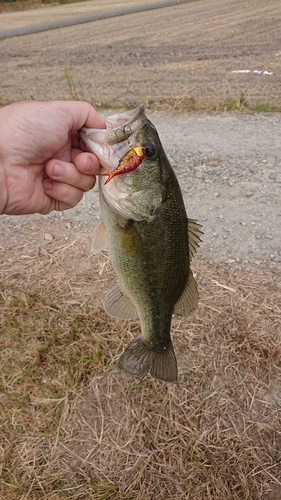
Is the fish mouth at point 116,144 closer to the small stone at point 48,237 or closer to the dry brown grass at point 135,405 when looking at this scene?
the dry brown grass at point 135,405

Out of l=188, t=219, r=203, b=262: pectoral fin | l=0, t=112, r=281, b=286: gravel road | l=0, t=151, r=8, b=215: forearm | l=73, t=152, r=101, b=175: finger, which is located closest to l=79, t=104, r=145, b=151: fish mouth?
l=73, t=152, r=101, b=175: finger

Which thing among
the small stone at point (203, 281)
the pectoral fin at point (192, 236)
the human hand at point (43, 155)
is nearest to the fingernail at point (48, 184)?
the human hand at point (43, 155)

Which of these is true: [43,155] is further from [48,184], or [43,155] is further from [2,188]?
[2,188]

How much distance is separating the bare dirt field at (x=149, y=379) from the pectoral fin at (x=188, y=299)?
36.9 inches

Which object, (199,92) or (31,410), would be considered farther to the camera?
(199,92)

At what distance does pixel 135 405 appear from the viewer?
2809mm

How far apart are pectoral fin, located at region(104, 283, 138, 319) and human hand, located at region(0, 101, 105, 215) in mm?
608

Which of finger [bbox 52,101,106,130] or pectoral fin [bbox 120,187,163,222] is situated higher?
finger [bbox 52,101,106,130]

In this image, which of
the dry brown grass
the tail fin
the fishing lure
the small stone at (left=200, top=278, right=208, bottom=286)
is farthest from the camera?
the small stone at (left=200, top=278, right=208, bottom=286)

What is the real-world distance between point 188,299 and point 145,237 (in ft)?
1.52

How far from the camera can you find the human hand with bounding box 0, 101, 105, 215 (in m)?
2.14

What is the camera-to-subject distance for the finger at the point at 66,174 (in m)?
2.18

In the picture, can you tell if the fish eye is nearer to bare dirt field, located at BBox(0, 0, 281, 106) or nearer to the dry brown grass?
the dry brown grass

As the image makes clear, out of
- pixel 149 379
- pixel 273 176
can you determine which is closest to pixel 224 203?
pixel 273 176
